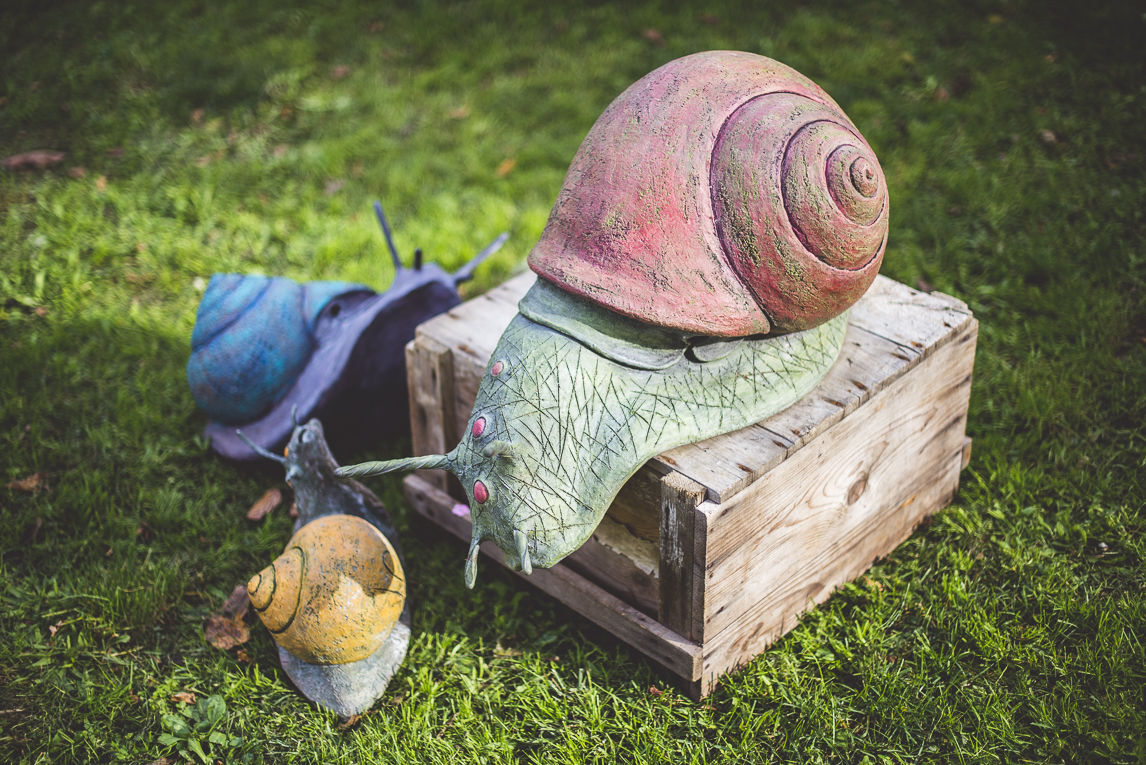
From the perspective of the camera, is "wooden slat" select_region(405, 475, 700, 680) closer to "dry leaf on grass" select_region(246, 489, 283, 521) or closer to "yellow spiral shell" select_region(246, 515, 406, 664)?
"yellow spiral shell" select_region(246, 515, 406, 664)

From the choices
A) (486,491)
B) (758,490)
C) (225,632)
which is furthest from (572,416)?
(225,632)

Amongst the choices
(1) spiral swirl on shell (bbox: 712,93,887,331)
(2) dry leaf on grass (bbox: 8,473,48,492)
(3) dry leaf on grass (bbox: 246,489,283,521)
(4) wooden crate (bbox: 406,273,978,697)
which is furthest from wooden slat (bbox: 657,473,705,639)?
(2) dry leaf on grass (bbox: 8,473,48,492)

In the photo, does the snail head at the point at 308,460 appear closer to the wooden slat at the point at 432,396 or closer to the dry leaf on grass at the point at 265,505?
the wooden slat at the point at 432,396

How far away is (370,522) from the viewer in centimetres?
299

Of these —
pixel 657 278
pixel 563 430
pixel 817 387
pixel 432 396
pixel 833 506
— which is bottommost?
pixel 833 506

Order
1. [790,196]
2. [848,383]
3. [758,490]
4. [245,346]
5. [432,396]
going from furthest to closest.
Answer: [245,346] → [432,396] → [848,383] → [758,490] → [790,196]

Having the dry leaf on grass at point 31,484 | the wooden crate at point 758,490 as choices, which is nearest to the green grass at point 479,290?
the dry leaf on grass at point 31,484

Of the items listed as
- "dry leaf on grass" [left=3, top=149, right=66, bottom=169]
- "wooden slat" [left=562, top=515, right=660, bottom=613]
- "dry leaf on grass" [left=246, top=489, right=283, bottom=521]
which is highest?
"dry leaf on grass" [left=3, top=149, right=66, bottom=169]

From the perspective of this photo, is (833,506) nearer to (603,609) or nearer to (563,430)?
(603,609)

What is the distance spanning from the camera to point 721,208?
7.38 feet

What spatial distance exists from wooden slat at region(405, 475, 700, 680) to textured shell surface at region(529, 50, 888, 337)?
885mm

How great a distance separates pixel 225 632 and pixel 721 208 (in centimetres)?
204

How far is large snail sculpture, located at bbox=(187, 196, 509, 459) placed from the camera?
3.29 m

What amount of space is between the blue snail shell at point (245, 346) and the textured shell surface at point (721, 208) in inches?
56.8
